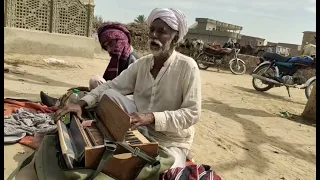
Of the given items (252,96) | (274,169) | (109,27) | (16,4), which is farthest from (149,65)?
(16,4)

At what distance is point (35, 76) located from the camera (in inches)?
279

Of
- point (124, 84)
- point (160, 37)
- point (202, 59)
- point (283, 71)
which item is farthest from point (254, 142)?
point (202, 59)

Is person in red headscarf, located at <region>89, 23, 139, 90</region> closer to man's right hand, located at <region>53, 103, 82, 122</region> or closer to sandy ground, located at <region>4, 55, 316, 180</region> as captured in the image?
sandy ground, located at <region>4, 55, 316, 180</region>

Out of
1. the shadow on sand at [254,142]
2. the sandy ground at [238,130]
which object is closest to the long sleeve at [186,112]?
the sandy ground at [238,130]

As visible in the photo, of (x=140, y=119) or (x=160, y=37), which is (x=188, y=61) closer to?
(x=160, y=37)

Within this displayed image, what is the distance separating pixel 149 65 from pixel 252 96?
20.5 feet

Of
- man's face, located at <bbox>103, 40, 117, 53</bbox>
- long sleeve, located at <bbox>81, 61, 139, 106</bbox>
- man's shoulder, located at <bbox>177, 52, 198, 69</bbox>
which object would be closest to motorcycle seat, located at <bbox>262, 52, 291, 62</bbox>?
man's face, located at <bbox>103, 40, 117, 53</bbox>

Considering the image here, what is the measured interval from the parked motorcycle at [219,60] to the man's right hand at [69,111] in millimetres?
11772

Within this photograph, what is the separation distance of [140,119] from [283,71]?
7638 millimetres

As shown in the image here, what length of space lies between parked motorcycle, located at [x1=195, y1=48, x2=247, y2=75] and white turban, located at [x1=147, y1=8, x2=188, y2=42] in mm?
11596

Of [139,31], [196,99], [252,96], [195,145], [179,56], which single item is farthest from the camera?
[139,31]

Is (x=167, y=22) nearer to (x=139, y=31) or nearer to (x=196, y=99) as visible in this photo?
(x=196, y=99)

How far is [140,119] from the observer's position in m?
1.96

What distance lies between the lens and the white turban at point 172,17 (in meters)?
2.21
